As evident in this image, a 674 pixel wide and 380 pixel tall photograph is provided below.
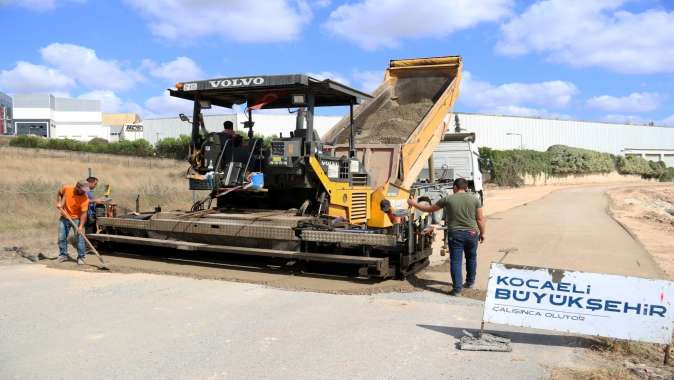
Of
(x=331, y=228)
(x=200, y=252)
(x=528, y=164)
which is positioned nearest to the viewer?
(x=331, y=228)

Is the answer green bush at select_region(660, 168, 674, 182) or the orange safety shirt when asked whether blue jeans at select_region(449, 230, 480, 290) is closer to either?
the orange safety shirt

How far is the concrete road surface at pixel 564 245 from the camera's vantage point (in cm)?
974

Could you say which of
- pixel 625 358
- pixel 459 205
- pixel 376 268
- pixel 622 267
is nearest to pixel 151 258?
pixel 376 268

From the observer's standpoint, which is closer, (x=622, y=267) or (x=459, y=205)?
(x=459, y=205)

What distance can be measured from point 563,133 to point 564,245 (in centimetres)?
6046

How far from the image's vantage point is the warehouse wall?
60.7 metres

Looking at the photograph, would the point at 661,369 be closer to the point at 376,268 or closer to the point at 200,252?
the point at 376,268

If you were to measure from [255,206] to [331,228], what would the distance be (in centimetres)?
202

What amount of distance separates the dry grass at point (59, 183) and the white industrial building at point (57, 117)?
51.4 meters

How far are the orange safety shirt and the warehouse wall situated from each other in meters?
48.0

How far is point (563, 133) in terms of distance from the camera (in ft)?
224

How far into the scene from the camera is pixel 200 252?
31.0 ft

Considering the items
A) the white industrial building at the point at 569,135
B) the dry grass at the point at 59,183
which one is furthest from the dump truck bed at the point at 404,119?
the white industrial building at the point at 569,135

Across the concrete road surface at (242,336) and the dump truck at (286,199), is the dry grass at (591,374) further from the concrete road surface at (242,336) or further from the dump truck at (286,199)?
the dump truck at (286,199)
